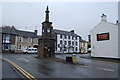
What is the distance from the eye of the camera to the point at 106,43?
25.9 meters

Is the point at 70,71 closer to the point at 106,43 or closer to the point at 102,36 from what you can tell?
the point at 106,43

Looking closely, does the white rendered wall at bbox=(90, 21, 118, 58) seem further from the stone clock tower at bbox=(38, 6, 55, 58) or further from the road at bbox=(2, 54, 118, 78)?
the road at bbox=(2, 54, 118, 78)

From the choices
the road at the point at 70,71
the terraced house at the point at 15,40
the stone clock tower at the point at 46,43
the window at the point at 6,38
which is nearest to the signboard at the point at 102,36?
the stone clock tower at the point at 46,43

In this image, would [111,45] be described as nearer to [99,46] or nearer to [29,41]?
[99,46]

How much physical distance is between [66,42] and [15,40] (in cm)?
2067

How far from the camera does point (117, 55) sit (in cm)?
2356

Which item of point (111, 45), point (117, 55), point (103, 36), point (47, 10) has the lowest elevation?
point (117, 55)

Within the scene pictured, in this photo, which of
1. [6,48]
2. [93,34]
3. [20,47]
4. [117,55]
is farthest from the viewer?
[20,47]

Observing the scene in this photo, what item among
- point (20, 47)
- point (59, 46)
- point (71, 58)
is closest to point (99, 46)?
point (71, 58)

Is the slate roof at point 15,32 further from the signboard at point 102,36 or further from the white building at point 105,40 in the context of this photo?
the signboard at point 102,36

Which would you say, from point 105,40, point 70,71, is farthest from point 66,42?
point 70,71

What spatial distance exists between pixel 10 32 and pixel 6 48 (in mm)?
6072

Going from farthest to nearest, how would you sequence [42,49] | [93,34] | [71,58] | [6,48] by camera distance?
1. [6,48]
2. [93,34]
3. [42,49]
4. [71,58]

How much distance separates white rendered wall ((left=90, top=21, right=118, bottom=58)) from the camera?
24.3 meters
